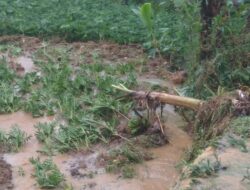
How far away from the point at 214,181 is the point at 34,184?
1793 millimetres

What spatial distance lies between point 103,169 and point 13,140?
1108 mm

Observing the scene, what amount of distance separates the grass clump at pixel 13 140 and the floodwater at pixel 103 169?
6 cm

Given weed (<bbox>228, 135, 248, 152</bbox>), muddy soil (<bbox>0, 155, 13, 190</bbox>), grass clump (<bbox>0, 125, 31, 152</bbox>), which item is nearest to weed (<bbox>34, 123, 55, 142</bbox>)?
grass clump (<bbox>0, 125, 31, 152</bbox>)

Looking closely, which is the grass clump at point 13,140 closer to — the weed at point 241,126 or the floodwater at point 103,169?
the floodwater at point 103,169

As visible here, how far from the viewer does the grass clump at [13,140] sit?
18.2ft

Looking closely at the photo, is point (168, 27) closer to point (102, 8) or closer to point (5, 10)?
point (102, 8)

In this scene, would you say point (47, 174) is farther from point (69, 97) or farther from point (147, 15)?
point (147, 15)

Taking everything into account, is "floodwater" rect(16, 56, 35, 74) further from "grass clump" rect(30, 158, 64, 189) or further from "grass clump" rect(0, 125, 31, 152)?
"grass clump" rect(30, 158, 64, 189)

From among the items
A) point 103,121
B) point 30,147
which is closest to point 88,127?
point 103,121

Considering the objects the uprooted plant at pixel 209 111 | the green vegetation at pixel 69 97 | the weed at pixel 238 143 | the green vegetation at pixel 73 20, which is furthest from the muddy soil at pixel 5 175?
the green vegetation at pixel 73 20

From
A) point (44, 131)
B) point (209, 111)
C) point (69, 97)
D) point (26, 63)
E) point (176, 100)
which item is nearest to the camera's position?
point (209, 111)

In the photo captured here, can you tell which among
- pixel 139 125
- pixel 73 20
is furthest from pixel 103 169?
pixel 73 20

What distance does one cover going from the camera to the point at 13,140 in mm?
5645

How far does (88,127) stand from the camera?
5.72m
